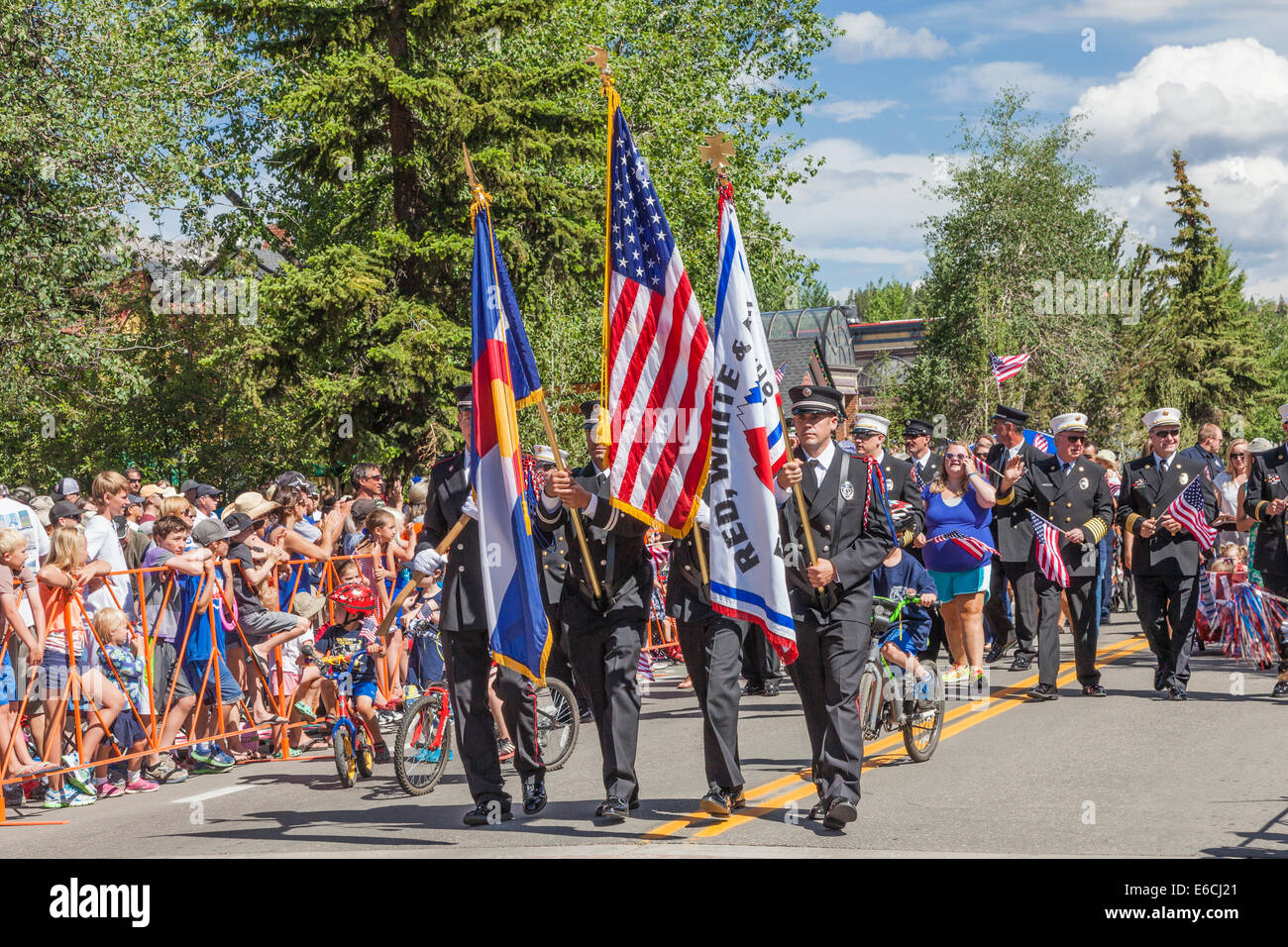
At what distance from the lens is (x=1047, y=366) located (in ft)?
149

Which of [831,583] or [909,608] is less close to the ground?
[831,583]

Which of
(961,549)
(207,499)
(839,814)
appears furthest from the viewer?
(207,499)

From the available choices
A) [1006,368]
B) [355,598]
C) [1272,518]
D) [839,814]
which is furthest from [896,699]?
[1006,368]

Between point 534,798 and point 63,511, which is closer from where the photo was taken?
point 534,798

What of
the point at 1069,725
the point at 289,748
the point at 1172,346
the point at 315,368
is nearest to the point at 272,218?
the point at 315,368

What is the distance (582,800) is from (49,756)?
3.67 m

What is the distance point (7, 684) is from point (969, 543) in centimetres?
692

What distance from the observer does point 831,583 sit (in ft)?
23.4

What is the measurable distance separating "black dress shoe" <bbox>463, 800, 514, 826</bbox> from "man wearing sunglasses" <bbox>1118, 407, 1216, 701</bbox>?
638 cm

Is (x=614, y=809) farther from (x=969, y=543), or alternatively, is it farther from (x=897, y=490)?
(x=897, y=490)

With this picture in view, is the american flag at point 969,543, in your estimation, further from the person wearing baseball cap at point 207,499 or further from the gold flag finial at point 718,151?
the person wearing baseball cap at point 207,499

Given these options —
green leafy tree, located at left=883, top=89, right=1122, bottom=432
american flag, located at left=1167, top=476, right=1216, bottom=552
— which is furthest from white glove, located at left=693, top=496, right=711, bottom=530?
green leafy tree, located at left=883, top=89, right=1122, bottom=432

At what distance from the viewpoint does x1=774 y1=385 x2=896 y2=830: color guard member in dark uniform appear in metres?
7.00
